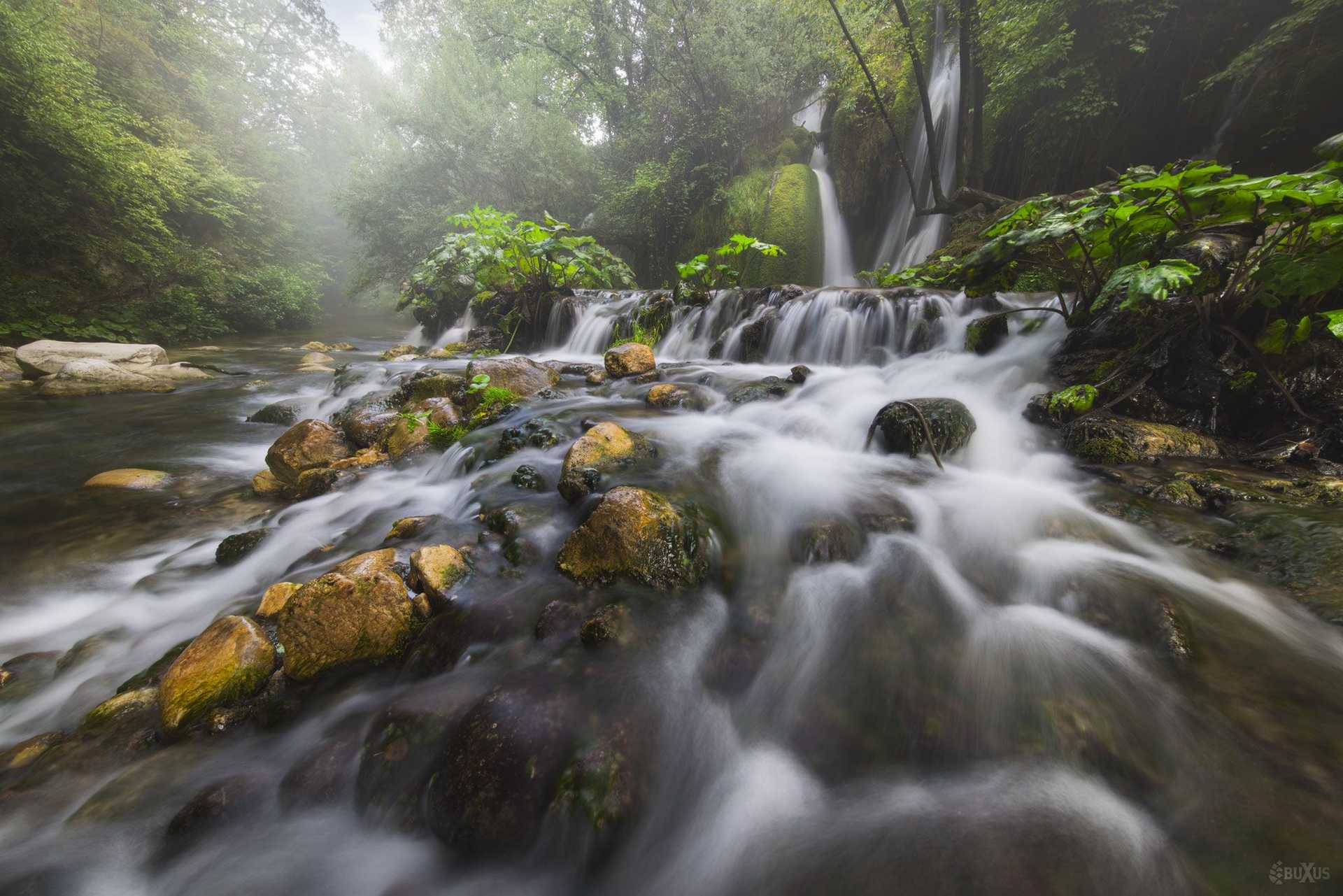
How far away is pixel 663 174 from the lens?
1284 centimetres

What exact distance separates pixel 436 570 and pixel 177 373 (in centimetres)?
973

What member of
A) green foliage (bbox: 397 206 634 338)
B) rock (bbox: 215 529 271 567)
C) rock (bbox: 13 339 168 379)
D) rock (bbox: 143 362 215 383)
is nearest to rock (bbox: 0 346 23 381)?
rock (bbox: 13 339 168 379)

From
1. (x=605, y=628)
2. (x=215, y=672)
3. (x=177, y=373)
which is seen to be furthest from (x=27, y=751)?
(x=177, y=373)

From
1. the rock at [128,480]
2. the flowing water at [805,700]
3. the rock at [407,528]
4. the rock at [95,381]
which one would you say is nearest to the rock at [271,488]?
the flowing water at [805,700]

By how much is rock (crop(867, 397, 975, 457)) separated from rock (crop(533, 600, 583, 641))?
96.9 inches

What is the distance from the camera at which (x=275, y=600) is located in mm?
2189

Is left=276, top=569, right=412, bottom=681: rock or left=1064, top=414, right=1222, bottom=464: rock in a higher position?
left=1064, top=414, right=1222, bottom=464: rock

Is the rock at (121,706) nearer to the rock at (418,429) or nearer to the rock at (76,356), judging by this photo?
the rock at (418,429)

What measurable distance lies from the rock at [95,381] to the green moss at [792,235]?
1101cm


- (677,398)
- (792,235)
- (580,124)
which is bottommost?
(677,398)

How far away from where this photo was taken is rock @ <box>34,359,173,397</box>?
689 centimetres

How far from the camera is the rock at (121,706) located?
1.75 m

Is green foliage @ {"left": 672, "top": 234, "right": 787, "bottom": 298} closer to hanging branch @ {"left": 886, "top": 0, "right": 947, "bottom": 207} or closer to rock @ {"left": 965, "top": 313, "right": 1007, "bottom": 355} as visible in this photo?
rock @ {"left": 965, "top": 313, "right": 1007, "bottom": 355}

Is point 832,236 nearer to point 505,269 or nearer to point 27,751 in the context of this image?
point 505,269
